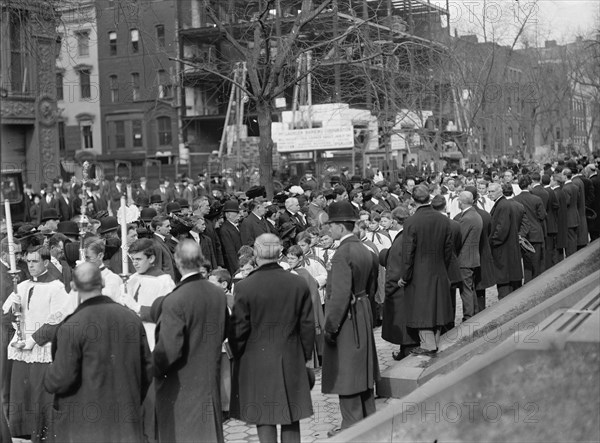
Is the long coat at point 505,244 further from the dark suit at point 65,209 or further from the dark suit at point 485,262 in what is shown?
the dark suit at point 65,209

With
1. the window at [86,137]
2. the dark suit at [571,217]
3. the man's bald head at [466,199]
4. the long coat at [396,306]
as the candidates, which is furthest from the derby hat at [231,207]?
the window at [86,137]

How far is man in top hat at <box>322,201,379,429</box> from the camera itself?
7512 mm

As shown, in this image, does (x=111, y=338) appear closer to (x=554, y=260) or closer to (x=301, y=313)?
(x=301, y=313)

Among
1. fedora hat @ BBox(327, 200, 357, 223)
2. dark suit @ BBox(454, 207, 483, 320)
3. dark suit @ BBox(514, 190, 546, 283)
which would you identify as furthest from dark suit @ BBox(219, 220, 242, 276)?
fedora hat @ BBox(327, 200, 357, 223)

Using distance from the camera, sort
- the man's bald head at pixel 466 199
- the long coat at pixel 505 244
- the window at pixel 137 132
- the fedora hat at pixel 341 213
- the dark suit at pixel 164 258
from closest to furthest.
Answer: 1. the fedora hat at pixel 341 213
2. the dark suit at pixel 164 258
3. the man's bald head at pixel 466 199
4. the long coat at pixel 505 244
5. the window at pixel 137 132

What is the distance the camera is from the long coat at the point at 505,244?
41.2 feet

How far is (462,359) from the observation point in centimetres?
843

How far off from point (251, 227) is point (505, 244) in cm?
395

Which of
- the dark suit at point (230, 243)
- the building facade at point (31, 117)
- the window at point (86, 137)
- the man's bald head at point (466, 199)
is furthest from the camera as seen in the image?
the window at point (86, 137)

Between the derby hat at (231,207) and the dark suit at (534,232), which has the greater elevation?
the derby hat at (231,207)

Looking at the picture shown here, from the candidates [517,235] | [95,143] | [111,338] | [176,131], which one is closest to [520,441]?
[111,338]

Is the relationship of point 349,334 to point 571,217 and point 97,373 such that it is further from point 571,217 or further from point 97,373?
point 571,217

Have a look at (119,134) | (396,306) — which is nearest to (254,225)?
(396,306)

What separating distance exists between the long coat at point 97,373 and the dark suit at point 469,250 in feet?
21.6
